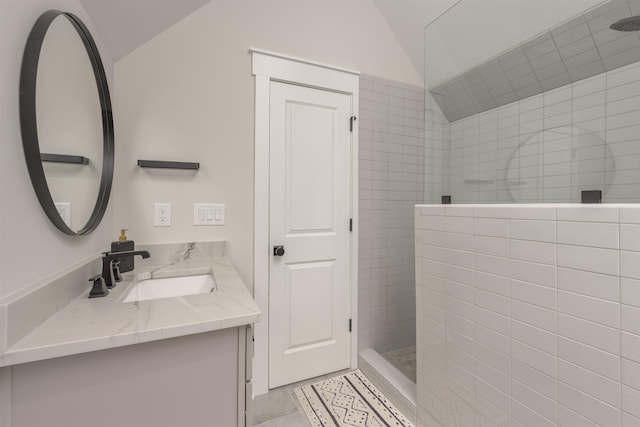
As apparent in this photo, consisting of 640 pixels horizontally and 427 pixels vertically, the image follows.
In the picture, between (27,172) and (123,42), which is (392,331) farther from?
(123,42)

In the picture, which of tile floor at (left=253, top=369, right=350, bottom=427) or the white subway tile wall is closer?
the white subway tile wall

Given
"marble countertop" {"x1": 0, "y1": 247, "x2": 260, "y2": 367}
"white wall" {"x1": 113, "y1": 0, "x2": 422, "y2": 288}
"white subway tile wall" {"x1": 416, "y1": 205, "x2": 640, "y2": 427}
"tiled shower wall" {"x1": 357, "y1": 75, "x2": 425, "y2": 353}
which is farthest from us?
"tiled shower wall" {"x1": 357, "y1": 75, "x2": 425, "y2": 353}

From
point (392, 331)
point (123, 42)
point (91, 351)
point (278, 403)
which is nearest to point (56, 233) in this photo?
point (91, 351)

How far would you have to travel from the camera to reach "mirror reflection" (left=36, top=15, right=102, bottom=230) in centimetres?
85

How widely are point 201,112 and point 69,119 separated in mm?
756

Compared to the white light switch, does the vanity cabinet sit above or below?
below

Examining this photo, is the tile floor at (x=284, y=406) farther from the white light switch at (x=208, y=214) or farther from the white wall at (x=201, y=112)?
the white light switch at (x=208, y=214)

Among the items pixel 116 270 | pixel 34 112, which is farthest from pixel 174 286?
pixel 34 112

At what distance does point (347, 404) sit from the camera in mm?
1727

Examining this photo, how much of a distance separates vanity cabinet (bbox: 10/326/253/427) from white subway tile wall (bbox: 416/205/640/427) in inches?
38.2

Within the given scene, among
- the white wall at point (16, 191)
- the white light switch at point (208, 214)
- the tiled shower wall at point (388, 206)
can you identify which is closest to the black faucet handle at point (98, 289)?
the white wall at point (16, 191)

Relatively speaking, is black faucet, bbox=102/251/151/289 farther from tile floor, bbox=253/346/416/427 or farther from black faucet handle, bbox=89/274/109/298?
tile floor, bbox=253/346/416/427

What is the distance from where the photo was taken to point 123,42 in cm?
143

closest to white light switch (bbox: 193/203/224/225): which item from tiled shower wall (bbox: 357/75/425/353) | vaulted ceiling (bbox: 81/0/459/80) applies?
vaulted ceiling (bbox: 81/0/459/80)
